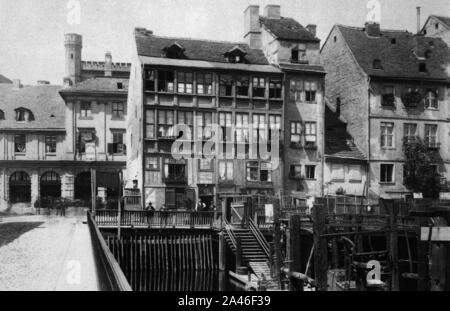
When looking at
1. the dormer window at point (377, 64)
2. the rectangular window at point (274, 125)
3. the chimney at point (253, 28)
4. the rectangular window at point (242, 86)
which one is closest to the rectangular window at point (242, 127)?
the rectangular window at point (242, 86)

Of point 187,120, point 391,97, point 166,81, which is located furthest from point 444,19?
point 166,81

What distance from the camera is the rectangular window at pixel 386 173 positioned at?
4962 centimetres

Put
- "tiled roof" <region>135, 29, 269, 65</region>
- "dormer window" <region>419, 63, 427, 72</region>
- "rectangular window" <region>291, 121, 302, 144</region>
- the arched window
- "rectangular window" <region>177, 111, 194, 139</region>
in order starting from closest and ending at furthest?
"rectangular window" <region>177, 111, 194, 139</region> < "tiled roof" <region>135, 29, 269, 65</region> < "rectangular window" <region>291, 121, 302, 144</region> < the arched window < "dormer window" <region>419, 63, 427, 72</region>

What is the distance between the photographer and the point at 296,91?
48125mm

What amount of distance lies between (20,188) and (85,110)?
10245 millimetres

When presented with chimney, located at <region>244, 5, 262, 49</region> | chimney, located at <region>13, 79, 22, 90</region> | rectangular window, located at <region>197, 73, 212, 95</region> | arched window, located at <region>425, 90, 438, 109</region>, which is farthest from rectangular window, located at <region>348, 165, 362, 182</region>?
chimney, located at <region>13, 79, 22, 90</region>

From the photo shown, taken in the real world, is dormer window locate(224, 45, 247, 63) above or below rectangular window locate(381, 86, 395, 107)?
above

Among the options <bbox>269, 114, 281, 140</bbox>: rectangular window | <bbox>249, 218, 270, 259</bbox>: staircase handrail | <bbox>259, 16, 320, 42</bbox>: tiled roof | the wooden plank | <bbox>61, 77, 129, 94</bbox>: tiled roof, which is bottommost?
<bbox>249, 218, 270, 259</bbox>: staircase handrail

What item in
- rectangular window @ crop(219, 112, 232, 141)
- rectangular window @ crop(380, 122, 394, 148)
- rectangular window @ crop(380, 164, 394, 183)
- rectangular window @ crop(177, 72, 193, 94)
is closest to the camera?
rectangular window @ crop(177, 72, 193, 94)

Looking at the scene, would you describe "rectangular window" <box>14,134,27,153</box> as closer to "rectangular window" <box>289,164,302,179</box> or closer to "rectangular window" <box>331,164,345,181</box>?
"rectangular window" <box>289,164,302,179</box>

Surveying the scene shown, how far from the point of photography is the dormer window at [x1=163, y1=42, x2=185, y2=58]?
45.1m

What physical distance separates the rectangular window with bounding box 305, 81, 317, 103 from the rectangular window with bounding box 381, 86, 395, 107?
626cm

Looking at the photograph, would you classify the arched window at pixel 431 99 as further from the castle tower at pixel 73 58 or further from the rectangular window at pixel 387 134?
the castle tower at pixel 73 58
